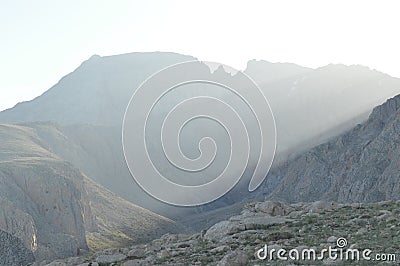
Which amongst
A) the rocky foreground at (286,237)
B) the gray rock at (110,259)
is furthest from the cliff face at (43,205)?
the gray rock at (110,259)

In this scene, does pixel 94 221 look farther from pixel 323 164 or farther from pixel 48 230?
pixel 323 164

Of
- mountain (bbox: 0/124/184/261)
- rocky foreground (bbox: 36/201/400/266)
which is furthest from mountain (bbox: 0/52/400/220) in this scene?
rocky foreground (bbox: 36/201/400/266)

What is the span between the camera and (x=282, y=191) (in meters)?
124

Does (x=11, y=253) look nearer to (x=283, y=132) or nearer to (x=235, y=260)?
(x=235, y=260)

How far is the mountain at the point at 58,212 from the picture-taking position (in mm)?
54938

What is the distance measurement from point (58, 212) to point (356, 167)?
189ft

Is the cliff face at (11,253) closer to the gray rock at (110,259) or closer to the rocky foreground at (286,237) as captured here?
the rocky foreground at (286,237)

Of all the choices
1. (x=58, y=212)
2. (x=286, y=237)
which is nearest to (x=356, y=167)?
(x=58, y=212)

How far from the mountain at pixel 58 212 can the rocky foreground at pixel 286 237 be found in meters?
35.6

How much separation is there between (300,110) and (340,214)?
173681 mm

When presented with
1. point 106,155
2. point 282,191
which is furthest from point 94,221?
point 106,155

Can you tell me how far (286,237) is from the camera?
1548 cm

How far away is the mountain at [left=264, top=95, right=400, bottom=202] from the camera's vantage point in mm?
82312

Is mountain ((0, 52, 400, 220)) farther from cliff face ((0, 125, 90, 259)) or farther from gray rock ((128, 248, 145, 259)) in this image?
gray rock ((128, 248, 145, 259))
